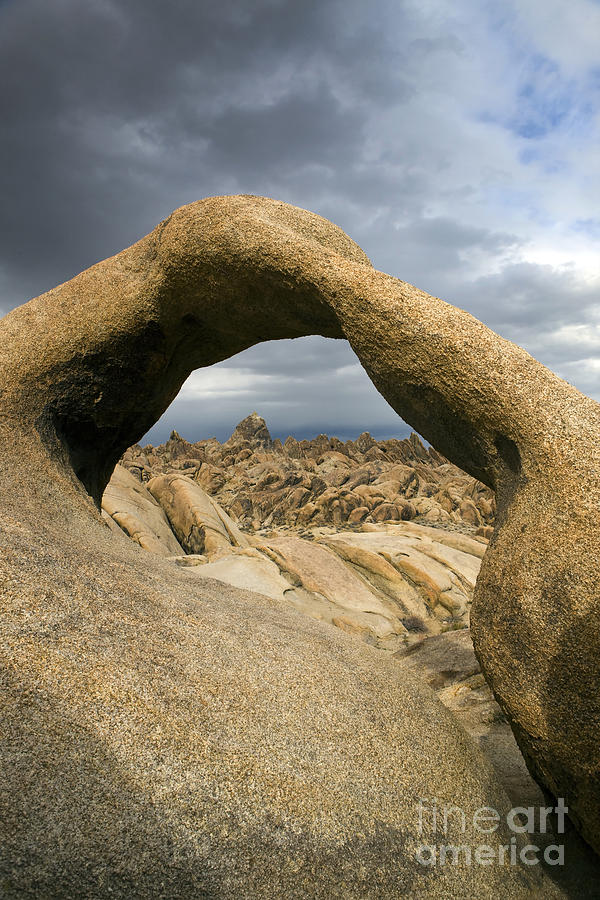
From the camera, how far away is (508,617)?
3.75 metres

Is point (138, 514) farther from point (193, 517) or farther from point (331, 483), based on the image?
point (331, 483)

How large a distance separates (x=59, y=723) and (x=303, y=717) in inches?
59.6

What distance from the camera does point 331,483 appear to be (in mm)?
32156

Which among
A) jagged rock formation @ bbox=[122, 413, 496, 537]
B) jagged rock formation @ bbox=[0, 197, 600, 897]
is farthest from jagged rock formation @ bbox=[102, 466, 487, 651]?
jagged rock formation @ bbox=[0, 197, 600, 897]

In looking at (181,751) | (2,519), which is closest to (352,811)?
(181,751)

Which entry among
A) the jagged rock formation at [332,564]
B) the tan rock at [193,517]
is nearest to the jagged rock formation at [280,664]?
the jagged rock formation at [332,564]

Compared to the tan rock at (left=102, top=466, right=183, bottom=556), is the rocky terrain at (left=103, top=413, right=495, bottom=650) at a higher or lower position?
lower

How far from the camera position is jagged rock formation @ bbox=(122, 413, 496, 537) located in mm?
25781

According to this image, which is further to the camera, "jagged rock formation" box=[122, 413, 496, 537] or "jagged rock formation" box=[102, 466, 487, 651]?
"jagged rock formation" box=[122, 413, 496, 537]

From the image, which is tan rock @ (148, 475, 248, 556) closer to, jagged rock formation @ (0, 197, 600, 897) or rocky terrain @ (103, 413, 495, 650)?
rocky terrain @ (103, 413, 495, 650)

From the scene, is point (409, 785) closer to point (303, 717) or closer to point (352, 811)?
point (352, 811)

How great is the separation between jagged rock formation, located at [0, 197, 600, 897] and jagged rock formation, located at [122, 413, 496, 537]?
42.0 ft

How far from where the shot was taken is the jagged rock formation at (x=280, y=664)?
8.63ft

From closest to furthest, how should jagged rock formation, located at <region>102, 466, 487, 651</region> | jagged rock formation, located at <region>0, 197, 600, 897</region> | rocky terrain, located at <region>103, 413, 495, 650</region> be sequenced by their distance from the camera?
jagged rock formation, located at <region>0, 197, 600, 897</region> → jagged rock formation, located at <region>102, 466, 487, 651</region> → rocky terrain, located at <region>103, 413, 495, 650</region>
